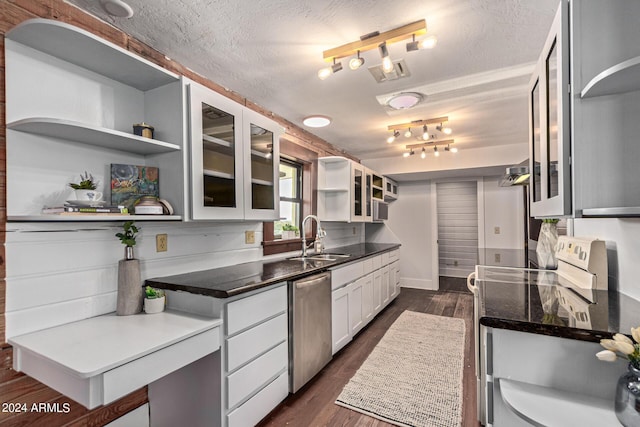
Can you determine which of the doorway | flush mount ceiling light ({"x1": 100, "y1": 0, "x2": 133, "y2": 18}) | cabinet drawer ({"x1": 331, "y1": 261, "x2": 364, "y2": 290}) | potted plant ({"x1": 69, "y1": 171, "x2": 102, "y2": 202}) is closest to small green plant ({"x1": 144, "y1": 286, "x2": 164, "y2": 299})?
potted plant ({"x1": 69, "y1": 171, "x2": 102, "y2": 202})

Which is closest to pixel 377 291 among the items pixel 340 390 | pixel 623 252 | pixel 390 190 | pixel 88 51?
pixel 340 390

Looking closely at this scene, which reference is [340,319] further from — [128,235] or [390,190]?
[390,190]

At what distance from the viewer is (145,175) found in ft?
5.98

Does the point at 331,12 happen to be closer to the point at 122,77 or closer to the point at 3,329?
the point at 122,77

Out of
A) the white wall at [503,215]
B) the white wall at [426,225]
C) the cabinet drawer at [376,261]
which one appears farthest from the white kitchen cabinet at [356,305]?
the white wall at [503,215]

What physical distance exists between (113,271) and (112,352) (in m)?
0.65

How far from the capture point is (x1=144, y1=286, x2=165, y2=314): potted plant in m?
1.72

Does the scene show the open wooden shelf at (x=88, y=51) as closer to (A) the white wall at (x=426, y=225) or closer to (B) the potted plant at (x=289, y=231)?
(B) the potted plant at (x=289, y=231)

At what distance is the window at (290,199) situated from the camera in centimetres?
334

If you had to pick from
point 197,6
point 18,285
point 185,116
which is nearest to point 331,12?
point 197,6

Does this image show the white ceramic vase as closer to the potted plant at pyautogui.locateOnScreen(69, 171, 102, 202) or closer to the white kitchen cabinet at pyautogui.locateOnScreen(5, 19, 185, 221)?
the white kitchen cabinet at pyautogui.locateOnScreen(5, 19, 185, 221)

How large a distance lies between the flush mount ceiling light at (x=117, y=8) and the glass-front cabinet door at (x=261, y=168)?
0.86 meters

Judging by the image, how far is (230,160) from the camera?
2.09m

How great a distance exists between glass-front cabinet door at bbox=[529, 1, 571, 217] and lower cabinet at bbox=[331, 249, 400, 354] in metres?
1.74
